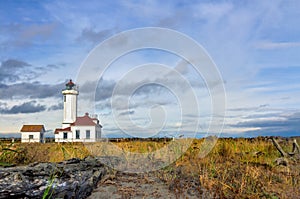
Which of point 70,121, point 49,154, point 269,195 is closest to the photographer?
point 269,195

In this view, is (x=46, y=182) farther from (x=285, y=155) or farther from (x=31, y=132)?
(x=31, y=132)

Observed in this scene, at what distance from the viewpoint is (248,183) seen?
570 cm

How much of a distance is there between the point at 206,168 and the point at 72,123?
38.2 m

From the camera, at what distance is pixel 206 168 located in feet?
22.7

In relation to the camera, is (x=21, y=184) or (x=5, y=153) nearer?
(x=21, y=184)

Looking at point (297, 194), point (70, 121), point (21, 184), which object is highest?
point (70, 121)

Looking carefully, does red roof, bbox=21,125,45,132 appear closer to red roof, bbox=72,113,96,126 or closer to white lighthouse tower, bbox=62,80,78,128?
white lighthouse tower, bbox=62,80,78,128

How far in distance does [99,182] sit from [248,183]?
2.30 m

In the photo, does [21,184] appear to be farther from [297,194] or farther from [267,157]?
[267,157]

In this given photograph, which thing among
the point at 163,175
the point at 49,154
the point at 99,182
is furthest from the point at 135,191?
the point at 49,154

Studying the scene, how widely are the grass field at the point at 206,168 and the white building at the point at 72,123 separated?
29421mm

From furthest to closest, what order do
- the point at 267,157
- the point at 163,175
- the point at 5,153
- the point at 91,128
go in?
the point at 91,128
the point at 267,157
the point at 163,175
the point at 5,153

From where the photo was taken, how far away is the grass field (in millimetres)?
5559

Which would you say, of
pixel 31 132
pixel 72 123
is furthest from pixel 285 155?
pixel 31 132
